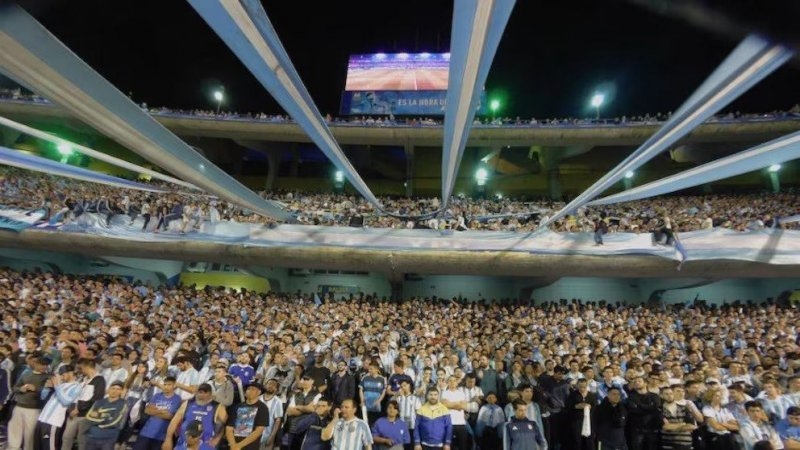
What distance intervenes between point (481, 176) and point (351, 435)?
62.3 feet

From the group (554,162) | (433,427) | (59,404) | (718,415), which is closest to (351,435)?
(433,427)

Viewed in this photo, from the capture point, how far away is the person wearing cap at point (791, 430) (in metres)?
4.77

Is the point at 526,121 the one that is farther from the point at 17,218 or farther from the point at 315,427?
the point at 17,218

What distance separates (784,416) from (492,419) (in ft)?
12.4

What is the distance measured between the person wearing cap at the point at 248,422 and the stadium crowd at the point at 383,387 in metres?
0.02

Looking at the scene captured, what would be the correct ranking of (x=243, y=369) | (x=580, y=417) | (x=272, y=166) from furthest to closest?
1. (x=272, y=166)
2. (x=243, y=369)
3. (x=580, y=417)

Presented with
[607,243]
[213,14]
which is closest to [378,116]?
[607,243]

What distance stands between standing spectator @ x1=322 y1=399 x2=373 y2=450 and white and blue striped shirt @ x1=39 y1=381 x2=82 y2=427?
361 centimetres

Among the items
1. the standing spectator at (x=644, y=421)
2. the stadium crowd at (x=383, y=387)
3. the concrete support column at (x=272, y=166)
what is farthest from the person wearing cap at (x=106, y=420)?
the concrete support column at (x=272, y=166)

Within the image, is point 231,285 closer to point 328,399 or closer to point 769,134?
point 328,399

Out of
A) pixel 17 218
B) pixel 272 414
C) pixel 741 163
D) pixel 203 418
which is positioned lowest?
pixel 272 414

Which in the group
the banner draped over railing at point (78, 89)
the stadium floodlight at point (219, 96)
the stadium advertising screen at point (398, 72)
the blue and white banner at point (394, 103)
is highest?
the stadium advertising screen at point (398, 72)

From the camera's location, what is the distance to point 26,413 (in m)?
5.58

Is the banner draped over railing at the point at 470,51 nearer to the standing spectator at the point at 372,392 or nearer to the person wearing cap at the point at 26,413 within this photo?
the standing spectator at the point at 372,392
